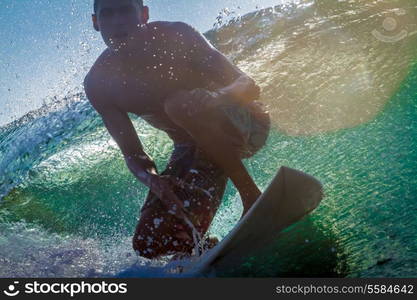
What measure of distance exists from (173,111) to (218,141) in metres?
0.25

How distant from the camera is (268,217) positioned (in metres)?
1.65

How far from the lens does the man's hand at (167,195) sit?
1.96 metres

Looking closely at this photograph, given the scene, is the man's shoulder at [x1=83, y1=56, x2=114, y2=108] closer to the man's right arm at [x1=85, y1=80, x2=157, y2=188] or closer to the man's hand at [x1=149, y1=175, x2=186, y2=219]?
the man's right arm at [x1=85, y1=80, x2=157, y2=188]

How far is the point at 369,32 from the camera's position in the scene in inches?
221

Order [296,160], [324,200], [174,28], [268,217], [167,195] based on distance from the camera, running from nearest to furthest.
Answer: [268,217], [167,195], [174,28], [324,200], [296,160]

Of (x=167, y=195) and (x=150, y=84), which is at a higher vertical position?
(x=150, y=84)

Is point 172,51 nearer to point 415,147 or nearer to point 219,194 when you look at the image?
point 219,194

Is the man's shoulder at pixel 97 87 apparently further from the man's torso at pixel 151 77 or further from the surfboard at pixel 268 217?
the surfboard at pixel 268 217

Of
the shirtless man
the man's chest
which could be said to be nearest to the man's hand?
the shirtless man

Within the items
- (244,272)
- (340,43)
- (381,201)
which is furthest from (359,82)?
(244,272)

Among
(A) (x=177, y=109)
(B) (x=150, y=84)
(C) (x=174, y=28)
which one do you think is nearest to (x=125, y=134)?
(B) (x=150, y=84)

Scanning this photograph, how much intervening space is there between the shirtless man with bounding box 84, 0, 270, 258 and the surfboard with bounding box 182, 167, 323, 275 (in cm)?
26

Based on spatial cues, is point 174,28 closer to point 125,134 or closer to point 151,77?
point 151,77

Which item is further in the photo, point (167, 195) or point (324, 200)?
point (324, 200)
